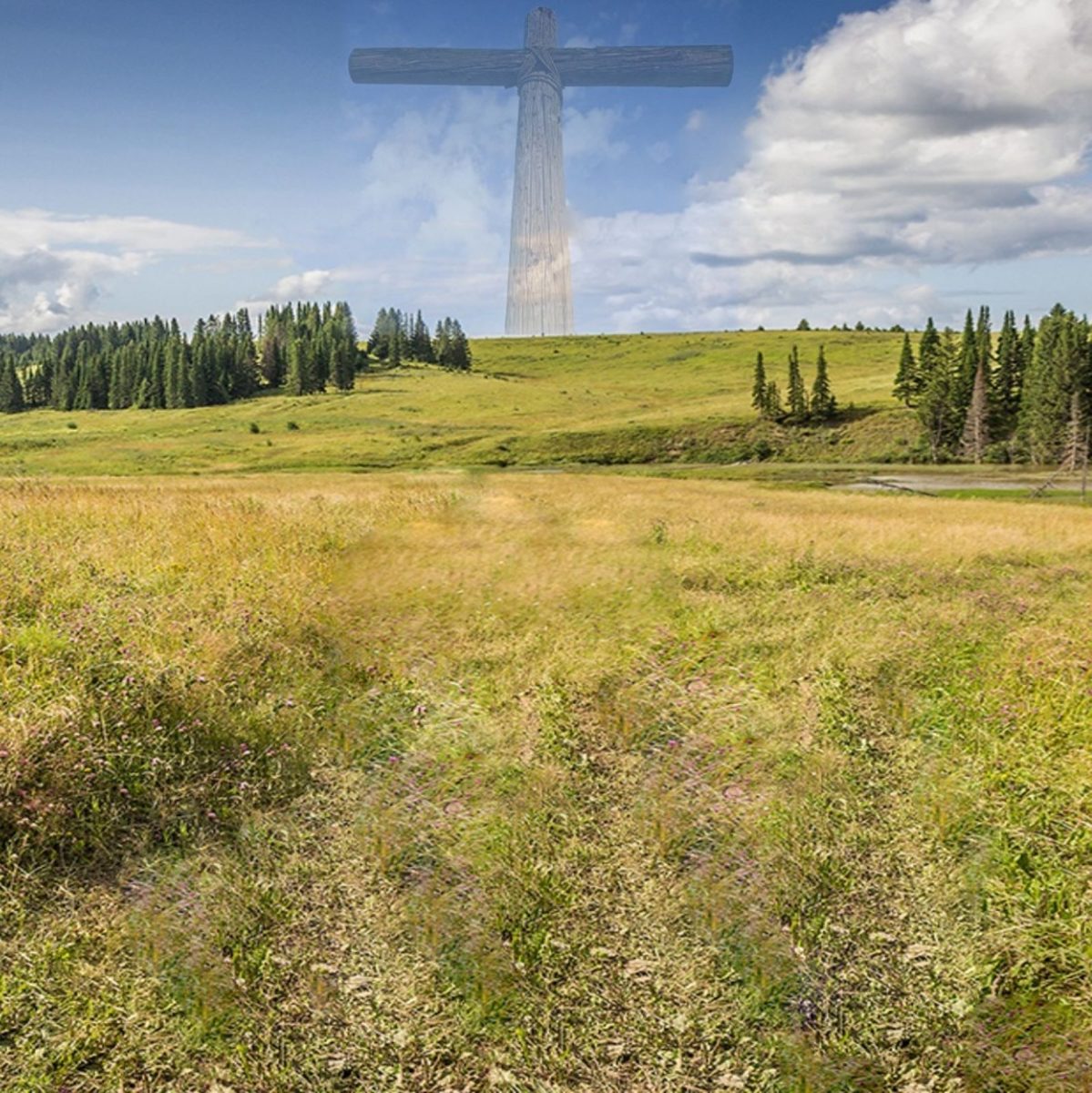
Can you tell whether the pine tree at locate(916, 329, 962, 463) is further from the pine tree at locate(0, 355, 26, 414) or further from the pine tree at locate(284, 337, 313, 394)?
the pine tree at locate(0, 355, 26, 414)

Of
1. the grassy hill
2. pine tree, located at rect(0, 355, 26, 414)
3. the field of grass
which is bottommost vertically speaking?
the field of grass

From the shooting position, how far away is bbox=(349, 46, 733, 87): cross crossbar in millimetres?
22453

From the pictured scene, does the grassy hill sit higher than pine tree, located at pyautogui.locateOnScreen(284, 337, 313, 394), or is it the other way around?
pine tree, located at pyautogui.locateOnScreen(284, 337, 313, 394)

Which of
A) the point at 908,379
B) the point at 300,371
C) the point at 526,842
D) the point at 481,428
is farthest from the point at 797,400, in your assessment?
the point at 526,842

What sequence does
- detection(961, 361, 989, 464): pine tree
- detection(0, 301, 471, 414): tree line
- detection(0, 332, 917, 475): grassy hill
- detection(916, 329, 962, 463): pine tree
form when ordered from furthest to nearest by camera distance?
detection(0, 301, 471, 414): tree line, detection(916, 329, 962, 463): pine tree, detection(961, 361, 989, 464): pine tree, detection(0, 332, 917, 475): grassy hill

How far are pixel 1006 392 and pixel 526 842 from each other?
11831 cm

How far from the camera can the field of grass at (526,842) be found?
13.9 ft

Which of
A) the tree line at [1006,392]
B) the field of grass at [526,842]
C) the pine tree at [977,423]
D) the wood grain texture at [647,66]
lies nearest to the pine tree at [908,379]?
the tree line at [1006,392]

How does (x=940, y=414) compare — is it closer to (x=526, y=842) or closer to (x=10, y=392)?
(x=526, y=842)

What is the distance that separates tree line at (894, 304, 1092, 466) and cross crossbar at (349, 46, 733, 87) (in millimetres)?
74082

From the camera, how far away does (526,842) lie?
564 centimetres

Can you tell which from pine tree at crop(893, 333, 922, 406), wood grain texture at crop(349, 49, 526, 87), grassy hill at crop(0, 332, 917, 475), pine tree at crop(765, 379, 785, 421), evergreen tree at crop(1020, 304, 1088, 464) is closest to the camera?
wood grain texture at crop(349, 49, 526, 87)

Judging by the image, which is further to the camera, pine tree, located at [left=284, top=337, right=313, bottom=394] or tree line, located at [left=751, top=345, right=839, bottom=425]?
pine tree, located at [left=284, top=337, right=313, bottom=394]

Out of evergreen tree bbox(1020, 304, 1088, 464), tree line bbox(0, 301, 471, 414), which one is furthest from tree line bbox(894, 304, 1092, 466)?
tree line bbox(0, 301, 471, 414)
